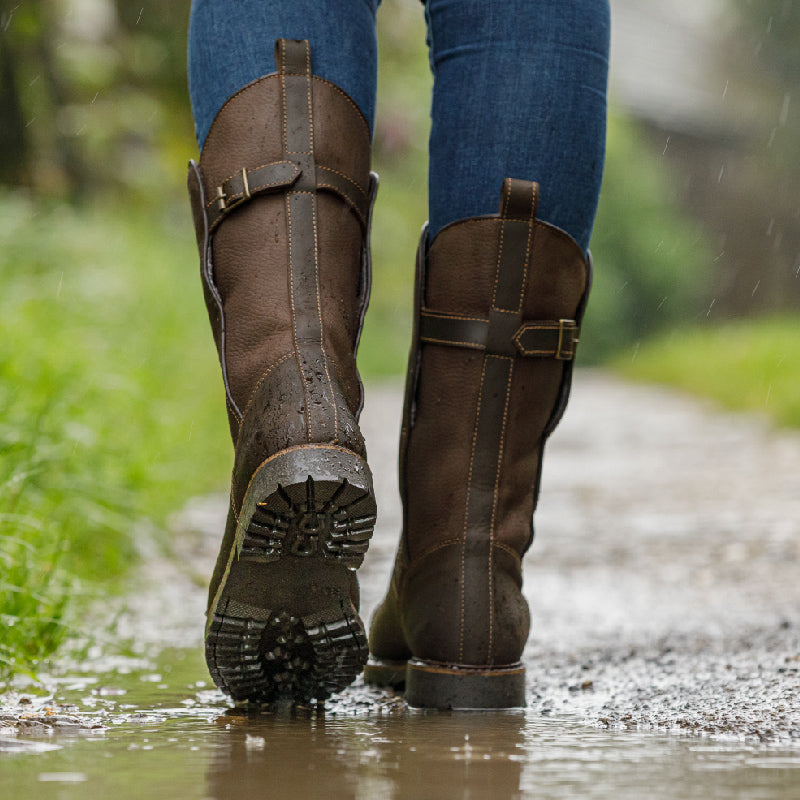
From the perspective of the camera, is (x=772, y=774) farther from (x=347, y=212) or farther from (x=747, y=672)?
(x=347, y=212)

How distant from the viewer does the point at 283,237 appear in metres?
1.32

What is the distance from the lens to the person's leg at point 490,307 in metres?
1.39

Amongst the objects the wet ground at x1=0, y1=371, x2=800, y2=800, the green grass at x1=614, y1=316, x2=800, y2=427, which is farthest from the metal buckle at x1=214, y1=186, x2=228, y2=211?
the green grass at x1=614, y1=316, x2=800, y2=427

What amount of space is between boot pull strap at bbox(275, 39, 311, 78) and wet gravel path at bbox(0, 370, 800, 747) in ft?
2.31

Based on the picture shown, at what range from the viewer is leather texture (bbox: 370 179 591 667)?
4.58 ft

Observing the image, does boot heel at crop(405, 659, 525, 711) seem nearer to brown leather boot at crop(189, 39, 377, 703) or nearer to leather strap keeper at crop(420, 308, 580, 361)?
brown leather boot at crop(189, 39, 377, 703)

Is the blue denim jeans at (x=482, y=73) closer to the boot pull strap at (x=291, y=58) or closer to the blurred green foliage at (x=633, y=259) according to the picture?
the boot pull strap at (x=291, y=58)

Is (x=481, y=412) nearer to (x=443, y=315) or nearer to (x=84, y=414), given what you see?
(x=443, y=315)

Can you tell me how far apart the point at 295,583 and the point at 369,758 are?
243 mm

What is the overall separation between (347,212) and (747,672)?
2.39 ft

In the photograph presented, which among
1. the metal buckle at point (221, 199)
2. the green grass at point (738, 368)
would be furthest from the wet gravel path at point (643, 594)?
the green grass at point (738, 368)

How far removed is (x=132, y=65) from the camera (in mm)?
6488

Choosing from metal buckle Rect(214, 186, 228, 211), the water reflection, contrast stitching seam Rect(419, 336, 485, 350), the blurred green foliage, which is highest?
the blurred green foliage

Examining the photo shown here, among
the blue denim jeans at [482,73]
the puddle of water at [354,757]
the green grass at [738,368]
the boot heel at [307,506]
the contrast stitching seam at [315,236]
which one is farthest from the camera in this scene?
the green grass at [738,368]
